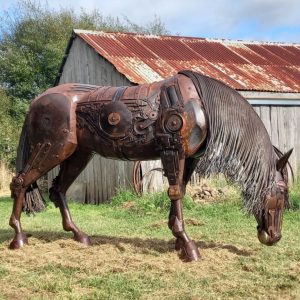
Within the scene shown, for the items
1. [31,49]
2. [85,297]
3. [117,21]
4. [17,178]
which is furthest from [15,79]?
[85,297]

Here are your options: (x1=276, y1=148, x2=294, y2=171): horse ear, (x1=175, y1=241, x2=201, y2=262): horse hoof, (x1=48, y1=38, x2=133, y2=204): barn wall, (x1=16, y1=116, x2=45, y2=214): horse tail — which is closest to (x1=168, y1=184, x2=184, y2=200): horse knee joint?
(x1=175, y1=241, x2=201, y2=262): horse hoof

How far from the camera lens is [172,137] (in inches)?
207

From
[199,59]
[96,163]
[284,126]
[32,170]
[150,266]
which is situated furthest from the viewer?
[199,59]

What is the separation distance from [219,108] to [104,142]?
1.27m

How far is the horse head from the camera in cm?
516

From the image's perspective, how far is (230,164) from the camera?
5.20m

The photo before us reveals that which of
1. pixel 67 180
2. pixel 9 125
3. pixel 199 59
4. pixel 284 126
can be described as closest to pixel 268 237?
pixel 67 180

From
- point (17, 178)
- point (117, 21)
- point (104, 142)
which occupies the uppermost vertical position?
point (117, 21)

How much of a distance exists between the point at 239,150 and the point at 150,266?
4.52ft

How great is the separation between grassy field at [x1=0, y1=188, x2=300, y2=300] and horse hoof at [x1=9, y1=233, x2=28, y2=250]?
9cm

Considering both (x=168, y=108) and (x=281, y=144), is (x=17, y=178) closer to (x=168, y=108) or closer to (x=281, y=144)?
(x=168, y=108)

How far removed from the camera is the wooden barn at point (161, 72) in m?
11.8

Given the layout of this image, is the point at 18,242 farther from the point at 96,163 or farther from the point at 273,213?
the point at 96,163

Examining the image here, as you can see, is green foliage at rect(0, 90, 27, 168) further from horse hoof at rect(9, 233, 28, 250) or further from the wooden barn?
horse hoof at rect(9, 233, 28, 250)
